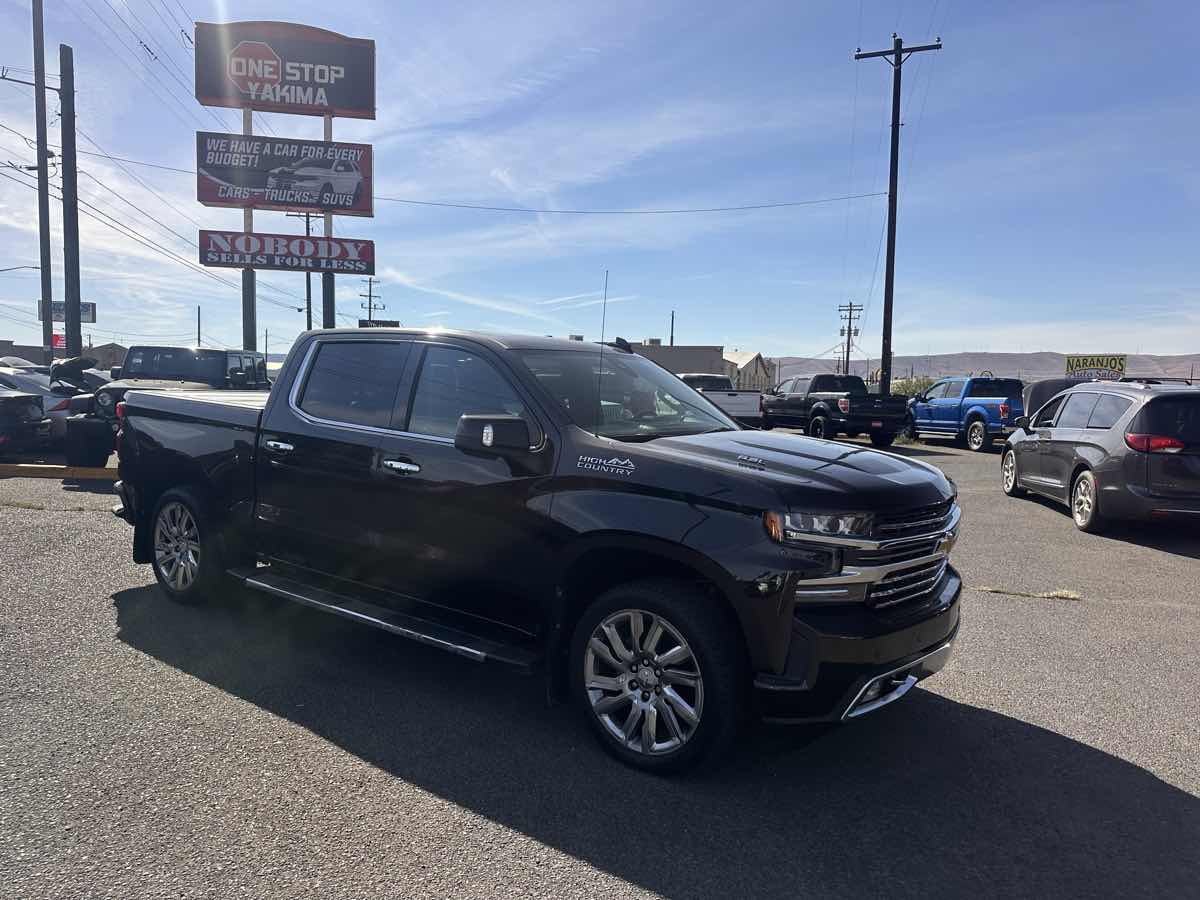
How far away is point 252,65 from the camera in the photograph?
29469 mm

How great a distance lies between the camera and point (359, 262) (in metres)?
30.4

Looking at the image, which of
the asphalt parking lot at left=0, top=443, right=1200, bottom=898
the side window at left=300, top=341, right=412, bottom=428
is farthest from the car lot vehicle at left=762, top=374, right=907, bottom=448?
the side window at left=300, top=341, right=412, bottom=428

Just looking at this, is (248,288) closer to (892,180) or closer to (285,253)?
(285,253)

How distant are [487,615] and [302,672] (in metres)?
1.31

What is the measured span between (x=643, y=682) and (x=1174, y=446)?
7399mm

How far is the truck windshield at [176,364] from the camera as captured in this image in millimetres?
17562

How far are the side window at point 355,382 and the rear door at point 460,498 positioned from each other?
142mm

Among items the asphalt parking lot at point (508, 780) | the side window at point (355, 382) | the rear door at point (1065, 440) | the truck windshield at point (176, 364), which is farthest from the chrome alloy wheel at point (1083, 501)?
the truck windshield at point (176, 364)

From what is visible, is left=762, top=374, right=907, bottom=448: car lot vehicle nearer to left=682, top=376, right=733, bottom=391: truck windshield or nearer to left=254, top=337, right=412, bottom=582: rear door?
left=682, top=376, right=733, bottom=391: truck windshield

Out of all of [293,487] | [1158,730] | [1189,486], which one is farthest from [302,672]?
[1189,486]

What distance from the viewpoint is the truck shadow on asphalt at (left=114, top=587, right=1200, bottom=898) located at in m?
2.87

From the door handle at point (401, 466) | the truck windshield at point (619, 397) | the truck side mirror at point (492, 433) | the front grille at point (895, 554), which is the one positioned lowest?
the front grille at point (895, 554)

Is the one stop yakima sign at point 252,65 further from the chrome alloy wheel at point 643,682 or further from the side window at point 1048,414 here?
the chrome alloy wheel at point 643,682

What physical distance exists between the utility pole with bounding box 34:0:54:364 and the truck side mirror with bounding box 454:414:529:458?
2756 centimetres
